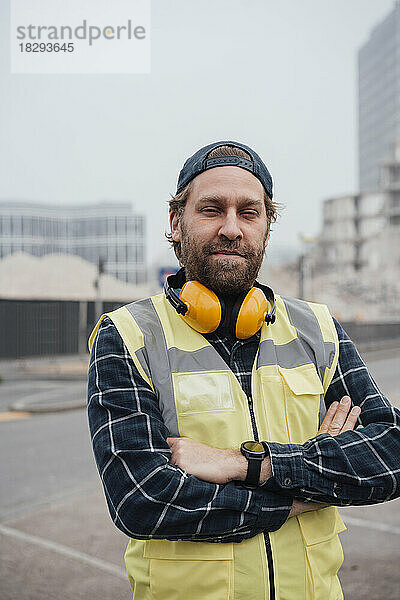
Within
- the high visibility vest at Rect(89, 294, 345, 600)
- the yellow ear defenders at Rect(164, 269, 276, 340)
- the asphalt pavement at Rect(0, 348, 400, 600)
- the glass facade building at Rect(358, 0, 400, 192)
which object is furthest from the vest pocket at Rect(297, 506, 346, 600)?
the glass facade building at Rect(358, 0, 400, 192)

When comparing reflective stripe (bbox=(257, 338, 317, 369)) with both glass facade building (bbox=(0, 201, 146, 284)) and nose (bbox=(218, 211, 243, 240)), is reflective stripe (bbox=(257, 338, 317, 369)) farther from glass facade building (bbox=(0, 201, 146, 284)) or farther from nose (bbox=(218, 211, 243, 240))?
glass facade building (bbox=(0, 201, 146, 284))

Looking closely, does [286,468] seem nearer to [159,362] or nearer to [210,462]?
[210,462]

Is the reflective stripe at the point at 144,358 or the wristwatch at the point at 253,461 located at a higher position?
the reflective stripe at the point at 144,358

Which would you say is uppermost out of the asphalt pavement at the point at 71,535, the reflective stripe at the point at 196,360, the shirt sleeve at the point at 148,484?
the reflective stripe at the point at 196,360

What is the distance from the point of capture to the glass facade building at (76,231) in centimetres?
1040

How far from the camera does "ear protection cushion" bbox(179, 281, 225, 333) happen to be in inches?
58.9

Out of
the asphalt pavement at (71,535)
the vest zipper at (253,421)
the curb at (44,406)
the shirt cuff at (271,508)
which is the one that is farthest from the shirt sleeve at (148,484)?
the curb at (44,406)

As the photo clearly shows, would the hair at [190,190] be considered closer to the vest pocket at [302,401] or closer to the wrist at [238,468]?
the vest pocket at [302,401]

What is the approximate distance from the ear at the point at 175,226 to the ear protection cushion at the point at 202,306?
0.17m

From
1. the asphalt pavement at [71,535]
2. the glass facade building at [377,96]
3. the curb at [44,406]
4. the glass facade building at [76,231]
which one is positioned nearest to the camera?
the asphalt pavement at [71,535]

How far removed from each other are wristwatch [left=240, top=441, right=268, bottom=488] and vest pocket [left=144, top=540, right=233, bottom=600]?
0.14 m

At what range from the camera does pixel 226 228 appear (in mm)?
1497

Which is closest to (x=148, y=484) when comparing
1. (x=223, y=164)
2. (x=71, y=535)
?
(x=223, y=164)

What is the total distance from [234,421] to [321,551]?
0.35 m
